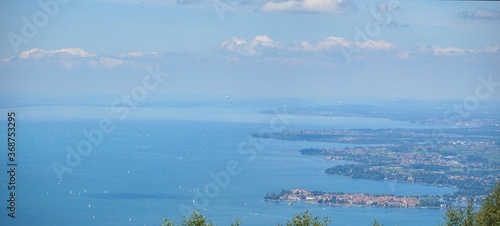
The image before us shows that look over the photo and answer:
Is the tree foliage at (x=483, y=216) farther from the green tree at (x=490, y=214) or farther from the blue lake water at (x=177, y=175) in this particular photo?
the blue lake water at (x=177, y=175)

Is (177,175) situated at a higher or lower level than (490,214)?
higher

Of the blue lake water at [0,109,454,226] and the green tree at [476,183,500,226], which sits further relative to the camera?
the blue lake water at [0,109,454,226]

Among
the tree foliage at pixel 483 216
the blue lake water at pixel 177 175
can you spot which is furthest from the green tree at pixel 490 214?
the blue lake water at pixel 177 175

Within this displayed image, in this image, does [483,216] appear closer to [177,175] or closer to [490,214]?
[490,214]

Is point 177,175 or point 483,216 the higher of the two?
point 177,175

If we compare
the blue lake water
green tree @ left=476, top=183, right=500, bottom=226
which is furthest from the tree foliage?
the blue lake water

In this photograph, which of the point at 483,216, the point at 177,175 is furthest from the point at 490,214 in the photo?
the point at 177,175

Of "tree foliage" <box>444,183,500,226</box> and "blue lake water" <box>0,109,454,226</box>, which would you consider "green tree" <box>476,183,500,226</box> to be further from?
"blue lake water" <box>0,109,454,226</box>

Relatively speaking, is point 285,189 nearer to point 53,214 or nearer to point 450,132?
point 53,214

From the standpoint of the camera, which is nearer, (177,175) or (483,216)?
(483,216)
